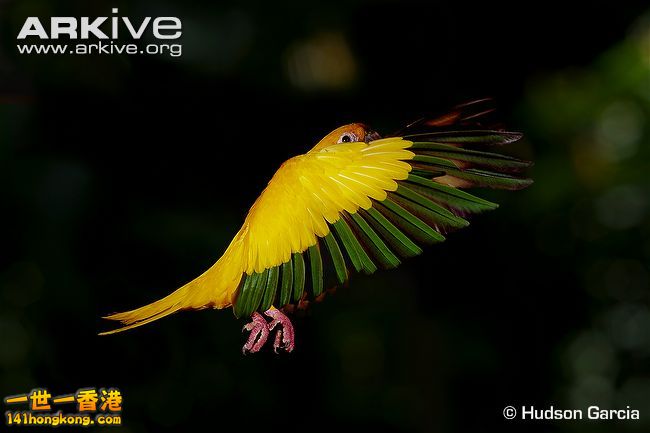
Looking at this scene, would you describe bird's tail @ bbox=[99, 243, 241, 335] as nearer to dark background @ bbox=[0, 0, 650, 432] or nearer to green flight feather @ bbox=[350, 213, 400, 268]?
dark background @ bbox=[0, 0, 650, 432]

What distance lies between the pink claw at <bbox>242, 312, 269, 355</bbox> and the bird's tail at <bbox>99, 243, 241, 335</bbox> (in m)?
0.05

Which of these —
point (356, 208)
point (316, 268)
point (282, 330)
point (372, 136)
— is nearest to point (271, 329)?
point (282, 330)

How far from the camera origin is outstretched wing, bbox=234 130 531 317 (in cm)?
100

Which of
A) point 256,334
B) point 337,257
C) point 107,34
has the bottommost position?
point 256,334

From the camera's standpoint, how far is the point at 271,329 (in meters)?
1.05

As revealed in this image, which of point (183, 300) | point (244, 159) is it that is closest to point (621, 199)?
point (244, 159)

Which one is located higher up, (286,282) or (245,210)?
(245,210)

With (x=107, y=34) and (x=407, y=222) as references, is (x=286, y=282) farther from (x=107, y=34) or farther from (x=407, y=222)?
(x=107, y=34)

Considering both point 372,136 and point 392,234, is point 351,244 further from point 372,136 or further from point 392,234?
point 372,136

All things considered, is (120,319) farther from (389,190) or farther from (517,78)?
(517,78)

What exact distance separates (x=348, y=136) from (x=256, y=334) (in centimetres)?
35
